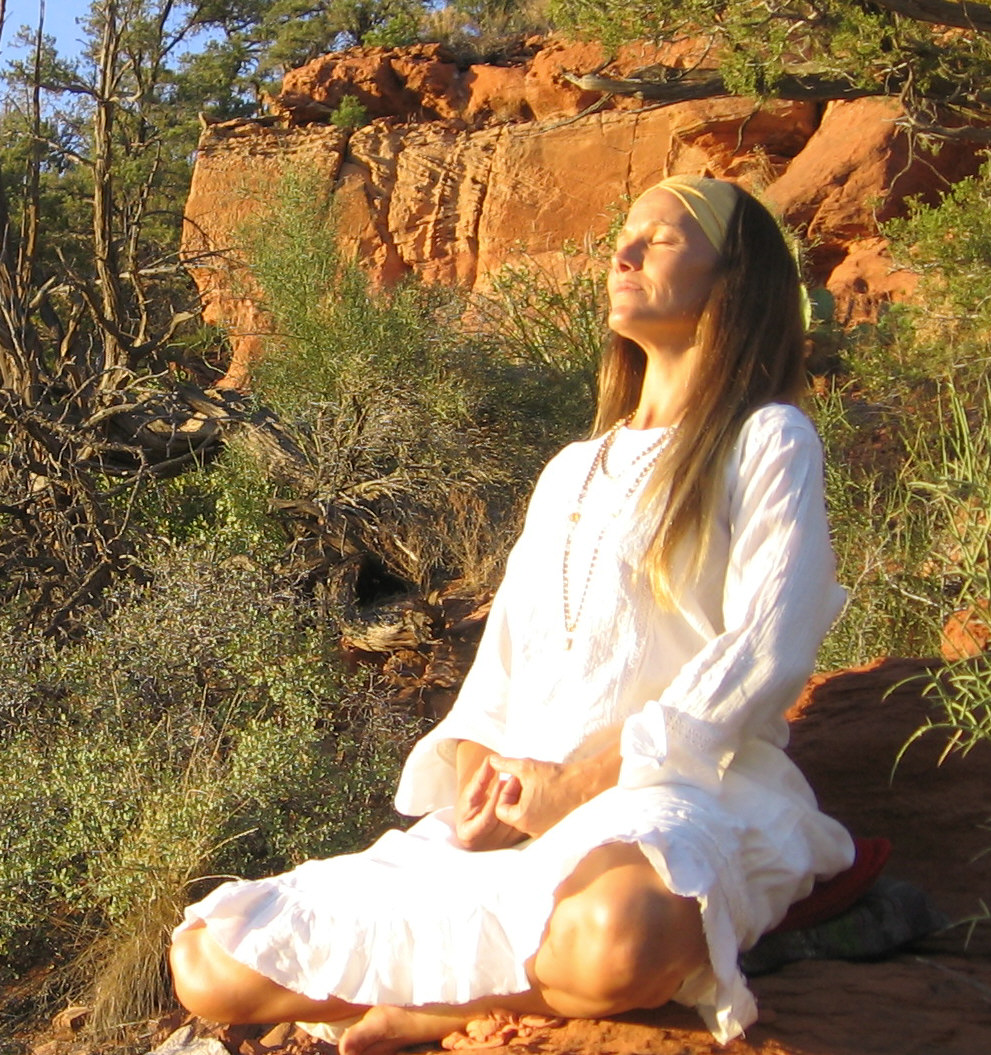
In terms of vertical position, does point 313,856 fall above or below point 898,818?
below

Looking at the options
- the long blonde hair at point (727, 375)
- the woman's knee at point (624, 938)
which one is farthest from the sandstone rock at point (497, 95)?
the woman's knee at point (624, 938)

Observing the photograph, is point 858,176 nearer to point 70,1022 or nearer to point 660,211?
point 660,211

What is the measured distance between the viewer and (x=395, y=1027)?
219cm

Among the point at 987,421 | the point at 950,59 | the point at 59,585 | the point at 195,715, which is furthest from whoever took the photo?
the point at 950,59

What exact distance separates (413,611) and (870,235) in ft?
25.6

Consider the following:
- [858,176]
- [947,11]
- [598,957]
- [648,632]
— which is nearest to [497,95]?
[858,176]

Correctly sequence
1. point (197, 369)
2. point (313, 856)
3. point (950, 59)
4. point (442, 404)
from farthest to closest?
point (197, 369) → point (950, 59) → point (442, 404) → point (313, 856)

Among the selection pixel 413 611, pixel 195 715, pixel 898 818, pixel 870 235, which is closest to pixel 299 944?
pixel 898 818

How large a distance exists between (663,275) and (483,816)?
0.98 m

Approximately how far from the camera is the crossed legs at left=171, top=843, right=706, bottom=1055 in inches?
76.1

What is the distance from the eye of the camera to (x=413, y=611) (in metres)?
5.11

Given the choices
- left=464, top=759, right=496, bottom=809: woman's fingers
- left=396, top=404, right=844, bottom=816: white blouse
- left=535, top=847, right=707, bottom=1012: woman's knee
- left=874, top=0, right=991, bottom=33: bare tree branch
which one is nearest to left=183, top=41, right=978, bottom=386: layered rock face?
left=874, top=0, right=991, bottom=33: bare tree branch

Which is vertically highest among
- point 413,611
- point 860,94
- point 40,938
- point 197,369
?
point 860,94

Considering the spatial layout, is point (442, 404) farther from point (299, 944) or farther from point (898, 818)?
point (299, 944)
